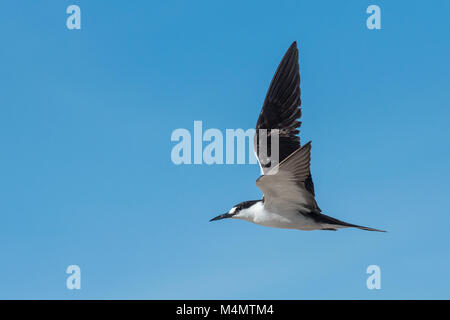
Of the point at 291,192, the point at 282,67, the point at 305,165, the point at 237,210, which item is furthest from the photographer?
the point at 282,67

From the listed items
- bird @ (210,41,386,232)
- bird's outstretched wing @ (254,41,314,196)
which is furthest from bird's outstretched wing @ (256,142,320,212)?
bird's outstretched wing @ (254,41,314,196)

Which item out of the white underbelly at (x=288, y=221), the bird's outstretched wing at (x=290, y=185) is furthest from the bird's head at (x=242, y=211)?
the bird's outstretched wing at (x=290, y=185)

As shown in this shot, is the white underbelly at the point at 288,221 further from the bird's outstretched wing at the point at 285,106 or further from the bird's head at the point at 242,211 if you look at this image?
the bird's outstretched wing at the point at 285,106

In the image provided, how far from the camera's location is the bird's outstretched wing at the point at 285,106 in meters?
12.1

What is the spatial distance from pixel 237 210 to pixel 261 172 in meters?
0.96

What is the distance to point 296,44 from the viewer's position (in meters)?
12.3

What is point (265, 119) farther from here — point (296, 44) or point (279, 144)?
point (296, 44)

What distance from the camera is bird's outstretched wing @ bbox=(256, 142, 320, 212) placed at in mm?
9669

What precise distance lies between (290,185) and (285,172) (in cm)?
46

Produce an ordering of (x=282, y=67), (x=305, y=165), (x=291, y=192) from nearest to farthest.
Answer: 1. (x=305, y=165)
2. (x=291, y=192)
3. (x=282, y=67)

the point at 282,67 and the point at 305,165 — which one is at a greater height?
the point at 282,67

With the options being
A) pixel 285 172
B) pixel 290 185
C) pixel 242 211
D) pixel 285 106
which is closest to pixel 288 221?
pixel 290 185
